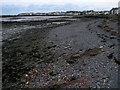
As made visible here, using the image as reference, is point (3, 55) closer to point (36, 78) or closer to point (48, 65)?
point (48, 65)

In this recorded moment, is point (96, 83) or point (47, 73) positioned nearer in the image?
point (96, 83)

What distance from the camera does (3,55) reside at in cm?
1240

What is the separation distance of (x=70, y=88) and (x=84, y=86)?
2.14 feet

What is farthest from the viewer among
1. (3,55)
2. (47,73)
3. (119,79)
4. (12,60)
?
(3,55)

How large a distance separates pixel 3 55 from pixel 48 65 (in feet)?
18.1

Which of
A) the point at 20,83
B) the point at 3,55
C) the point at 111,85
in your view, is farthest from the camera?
the point at 3,55

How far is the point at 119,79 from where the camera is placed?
20.9ft

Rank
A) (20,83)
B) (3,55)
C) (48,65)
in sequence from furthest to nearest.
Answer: (3,55)
(48,65)
(20,83)

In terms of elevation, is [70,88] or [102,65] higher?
[102,65]

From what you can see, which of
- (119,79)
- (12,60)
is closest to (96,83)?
(119,79)

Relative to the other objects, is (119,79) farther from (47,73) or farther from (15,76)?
(15,76)

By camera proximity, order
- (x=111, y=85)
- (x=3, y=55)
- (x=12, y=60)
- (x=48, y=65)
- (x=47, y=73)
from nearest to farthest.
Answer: (x=111, y=85), (x=47, y=73), (x=48, y=65), (x=12, y=60), (x=3, y=55)

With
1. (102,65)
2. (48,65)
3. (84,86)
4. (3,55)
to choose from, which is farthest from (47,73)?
(3,55)

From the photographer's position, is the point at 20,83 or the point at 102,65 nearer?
the point at 20,83
